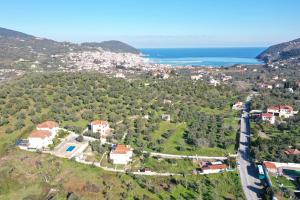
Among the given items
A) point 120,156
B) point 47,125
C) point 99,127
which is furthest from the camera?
→ point 99,127

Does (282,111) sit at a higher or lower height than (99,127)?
higher

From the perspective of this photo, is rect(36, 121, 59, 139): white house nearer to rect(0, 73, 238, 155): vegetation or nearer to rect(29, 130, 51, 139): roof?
rect(29, 130, 51, 139): roof

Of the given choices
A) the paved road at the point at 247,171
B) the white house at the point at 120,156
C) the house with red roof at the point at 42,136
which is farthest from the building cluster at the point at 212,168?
the house with red roof at the point at 42,136

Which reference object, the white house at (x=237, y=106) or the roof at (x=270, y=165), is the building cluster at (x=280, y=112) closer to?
the white house at (x=237, y=106)

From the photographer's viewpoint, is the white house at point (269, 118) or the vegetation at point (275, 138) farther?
the white house at point (269, 118)

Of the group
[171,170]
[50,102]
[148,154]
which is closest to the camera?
[171,170]

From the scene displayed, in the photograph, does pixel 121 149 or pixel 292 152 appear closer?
pixel 121 149

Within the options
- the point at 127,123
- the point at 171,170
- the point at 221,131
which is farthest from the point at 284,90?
the point at 171,170

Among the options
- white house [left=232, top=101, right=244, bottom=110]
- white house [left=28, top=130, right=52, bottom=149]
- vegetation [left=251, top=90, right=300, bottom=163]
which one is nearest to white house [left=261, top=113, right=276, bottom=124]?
vegetation [left=251, top=90, right=300, bottom=163]

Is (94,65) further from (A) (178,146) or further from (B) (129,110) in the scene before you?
(A) (178,146)

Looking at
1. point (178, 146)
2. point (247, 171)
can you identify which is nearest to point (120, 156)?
point (178, 146)

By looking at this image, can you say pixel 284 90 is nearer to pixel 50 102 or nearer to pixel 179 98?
pixel 179 98
